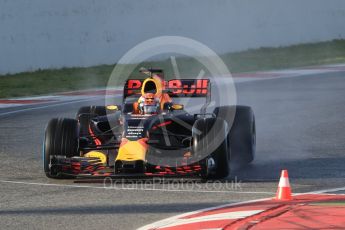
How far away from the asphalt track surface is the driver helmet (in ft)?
4.08

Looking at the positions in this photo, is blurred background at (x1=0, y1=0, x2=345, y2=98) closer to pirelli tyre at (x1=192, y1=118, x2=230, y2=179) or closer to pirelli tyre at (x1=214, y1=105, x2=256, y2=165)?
pirelli tyre at (x1=214, y1=105, x2=256, y2=165)

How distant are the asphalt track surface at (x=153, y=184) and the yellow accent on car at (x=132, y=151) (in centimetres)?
30

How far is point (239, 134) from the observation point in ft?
41.5

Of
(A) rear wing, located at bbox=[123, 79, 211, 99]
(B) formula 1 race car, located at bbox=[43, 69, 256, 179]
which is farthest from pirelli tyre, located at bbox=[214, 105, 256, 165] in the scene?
(A) rear wing, located at bbox=[123, 79, 211, 99]

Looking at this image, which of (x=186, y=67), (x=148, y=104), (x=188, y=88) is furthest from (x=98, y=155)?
(x=186, y=67)

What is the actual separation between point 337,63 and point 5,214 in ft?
65.2

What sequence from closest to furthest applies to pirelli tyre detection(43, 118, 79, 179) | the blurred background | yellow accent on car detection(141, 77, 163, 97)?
pirelli tyre detection(43, 118, 79, 179), yellow accent on car detection(141, 77, 163, 97), the blurred background

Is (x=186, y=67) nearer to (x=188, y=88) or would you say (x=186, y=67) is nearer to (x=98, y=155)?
(x=188, y=88)

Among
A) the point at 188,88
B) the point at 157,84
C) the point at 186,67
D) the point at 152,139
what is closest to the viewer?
the point at 152,139

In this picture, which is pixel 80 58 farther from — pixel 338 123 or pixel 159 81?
pixel 159 81

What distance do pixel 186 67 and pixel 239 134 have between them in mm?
13559

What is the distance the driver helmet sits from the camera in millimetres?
12141

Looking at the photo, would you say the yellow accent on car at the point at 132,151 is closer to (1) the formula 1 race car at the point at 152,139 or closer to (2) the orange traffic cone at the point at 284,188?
(1) the formula 1 race car at the point at 152,139

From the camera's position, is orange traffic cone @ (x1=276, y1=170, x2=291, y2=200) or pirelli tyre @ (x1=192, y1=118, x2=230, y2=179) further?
pirelli tyre @ (x1=192, y1=118, x2=230, y2=179)
